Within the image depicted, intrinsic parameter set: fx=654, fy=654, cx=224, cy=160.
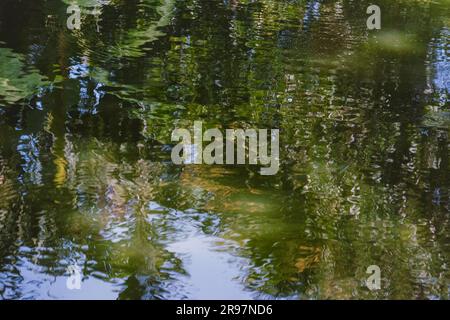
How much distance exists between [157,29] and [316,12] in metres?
1.75

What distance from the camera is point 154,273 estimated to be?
258cm

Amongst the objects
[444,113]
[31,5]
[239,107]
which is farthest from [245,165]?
[31,5]

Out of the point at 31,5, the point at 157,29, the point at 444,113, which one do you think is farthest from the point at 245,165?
the point at 31,5

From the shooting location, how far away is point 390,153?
3596mm

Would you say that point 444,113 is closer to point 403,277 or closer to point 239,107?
point 239,107

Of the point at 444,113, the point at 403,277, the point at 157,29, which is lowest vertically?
the point at 403,277

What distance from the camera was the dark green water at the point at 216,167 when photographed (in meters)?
2.61

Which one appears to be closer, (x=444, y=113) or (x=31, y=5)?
(x=444, y=113)

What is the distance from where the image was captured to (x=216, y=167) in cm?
336

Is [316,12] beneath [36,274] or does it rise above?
above

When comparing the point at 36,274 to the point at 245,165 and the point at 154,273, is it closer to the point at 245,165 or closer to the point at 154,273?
the point at 154,273

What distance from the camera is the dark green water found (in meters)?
2.61
